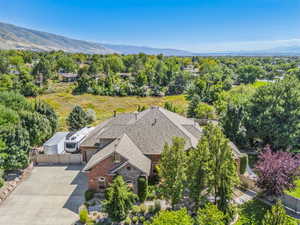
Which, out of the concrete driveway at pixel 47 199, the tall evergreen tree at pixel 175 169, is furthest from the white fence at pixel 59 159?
the tall evergreen tree at pixel 175 169

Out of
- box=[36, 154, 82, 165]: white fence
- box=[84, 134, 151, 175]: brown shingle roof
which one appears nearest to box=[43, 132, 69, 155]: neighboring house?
box=[36, 154, 82, 165]: white fence

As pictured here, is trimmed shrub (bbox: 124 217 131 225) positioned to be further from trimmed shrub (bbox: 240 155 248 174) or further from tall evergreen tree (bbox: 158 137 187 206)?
trimmed shrub (bbox: 240 155 248 174)

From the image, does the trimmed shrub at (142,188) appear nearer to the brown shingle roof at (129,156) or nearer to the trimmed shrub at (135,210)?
the brown shingle roof at (129,156)

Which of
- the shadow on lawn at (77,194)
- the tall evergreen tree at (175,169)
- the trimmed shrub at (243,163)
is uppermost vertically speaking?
the tall evergreen tree at (175,169)

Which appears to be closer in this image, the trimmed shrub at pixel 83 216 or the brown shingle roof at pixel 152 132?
the trimmed shrub at pixel 83 216

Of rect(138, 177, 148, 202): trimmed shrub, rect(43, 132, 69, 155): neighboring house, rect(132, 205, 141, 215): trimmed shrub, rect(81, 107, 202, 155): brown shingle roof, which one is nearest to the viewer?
rect(132, 205, 141, 215): trimmed shrub

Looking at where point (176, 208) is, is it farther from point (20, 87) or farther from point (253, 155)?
point (20, 87)

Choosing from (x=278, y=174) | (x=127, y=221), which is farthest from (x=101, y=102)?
(x=278, y=174)
